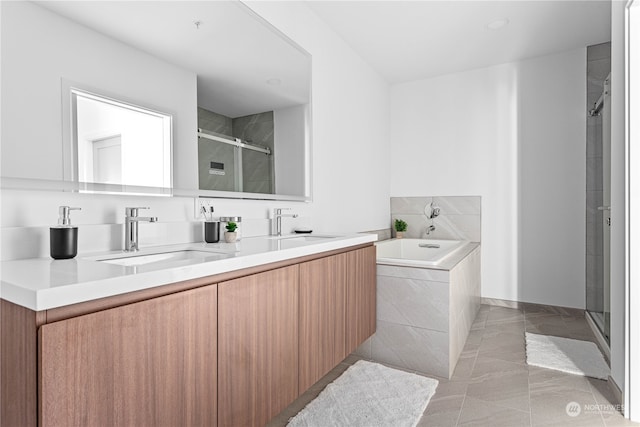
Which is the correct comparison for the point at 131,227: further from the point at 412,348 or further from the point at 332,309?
the point at 412,348

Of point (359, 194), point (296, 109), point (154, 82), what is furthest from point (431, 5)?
point (154, 82)

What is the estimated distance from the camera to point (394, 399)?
179 centimetres

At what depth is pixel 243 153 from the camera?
6.16 ft

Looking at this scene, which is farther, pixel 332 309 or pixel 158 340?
pixel 332 309

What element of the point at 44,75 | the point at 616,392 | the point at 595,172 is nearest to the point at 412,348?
the point at 616,392

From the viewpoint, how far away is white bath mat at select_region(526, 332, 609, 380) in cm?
207

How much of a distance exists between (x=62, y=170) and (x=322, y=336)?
1176mm

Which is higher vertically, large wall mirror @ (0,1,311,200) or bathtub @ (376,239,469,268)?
large wall mirror @ (0,1,311,200)

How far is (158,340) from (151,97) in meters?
0.99

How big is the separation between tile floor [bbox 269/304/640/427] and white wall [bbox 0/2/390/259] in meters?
1.02

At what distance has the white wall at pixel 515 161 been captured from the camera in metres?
3.17

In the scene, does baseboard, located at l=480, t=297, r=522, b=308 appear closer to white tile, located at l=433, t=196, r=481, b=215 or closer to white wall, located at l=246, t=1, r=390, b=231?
white tile, located at l=433, t=196, r=481, b=215

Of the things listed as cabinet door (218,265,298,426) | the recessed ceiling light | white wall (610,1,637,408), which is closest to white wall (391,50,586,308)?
the recessed ceiling light

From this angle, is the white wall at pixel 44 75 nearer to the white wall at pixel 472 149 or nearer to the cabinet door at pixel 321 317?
the cabinet door at pixel 321 317
